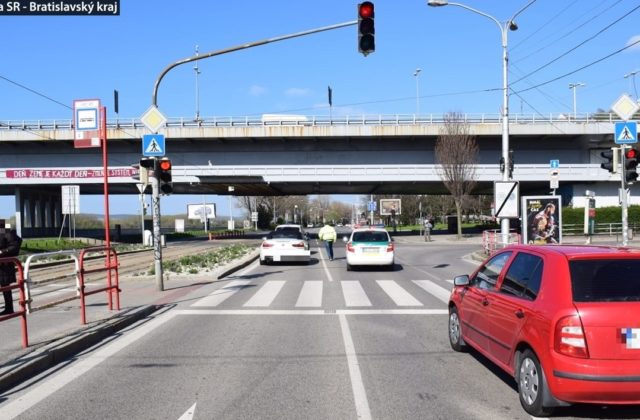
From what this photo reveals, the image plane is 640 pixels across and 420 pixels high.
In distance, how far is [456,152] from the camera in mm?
43625

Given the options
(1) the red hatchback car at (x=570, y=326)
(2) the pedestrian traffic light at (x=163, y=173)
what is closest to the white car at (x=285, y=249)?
(2) the pedestrian traffic light at (x=163, y=173)

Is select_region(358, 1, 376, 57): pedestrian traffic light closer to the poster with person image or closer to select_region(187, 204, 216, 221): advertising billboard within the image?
the poster with person image

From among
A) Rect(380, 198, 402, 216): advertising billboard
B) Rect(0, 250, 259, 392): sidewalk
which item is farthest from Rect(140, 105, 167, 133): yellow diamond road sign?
Rect(380, 198, 402, 216): advertising billboard

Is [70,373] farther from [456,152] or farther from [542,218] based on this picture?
[456,152]

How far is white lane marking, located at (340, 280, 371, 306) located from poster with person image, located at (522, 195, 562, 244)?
8.66 m

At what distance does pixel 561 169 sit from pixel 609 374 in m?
45.1

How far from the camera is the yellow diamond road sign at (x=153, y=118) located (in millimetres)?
14727

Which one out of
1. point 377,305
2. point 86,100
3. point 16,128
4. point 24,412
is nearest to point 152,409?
point 24,412

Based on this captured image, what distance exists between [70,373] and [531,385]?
5091mm

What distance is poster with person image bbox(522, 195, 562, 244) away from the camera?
22188 mm

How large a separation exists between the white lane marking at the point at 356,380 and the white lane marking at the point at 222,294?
14.3 ft

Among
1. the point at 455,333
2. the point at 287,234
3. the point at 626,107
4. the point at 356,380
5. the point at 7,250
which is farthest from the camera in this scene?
the point at 287,234

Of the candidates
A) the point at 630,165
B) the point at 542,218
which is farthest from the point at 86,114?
the point at 542,218

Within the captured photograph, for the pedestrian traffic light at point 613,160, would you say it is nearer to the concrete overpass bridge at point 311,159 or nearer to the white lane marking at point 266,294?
the white lane marking at point 266,294
